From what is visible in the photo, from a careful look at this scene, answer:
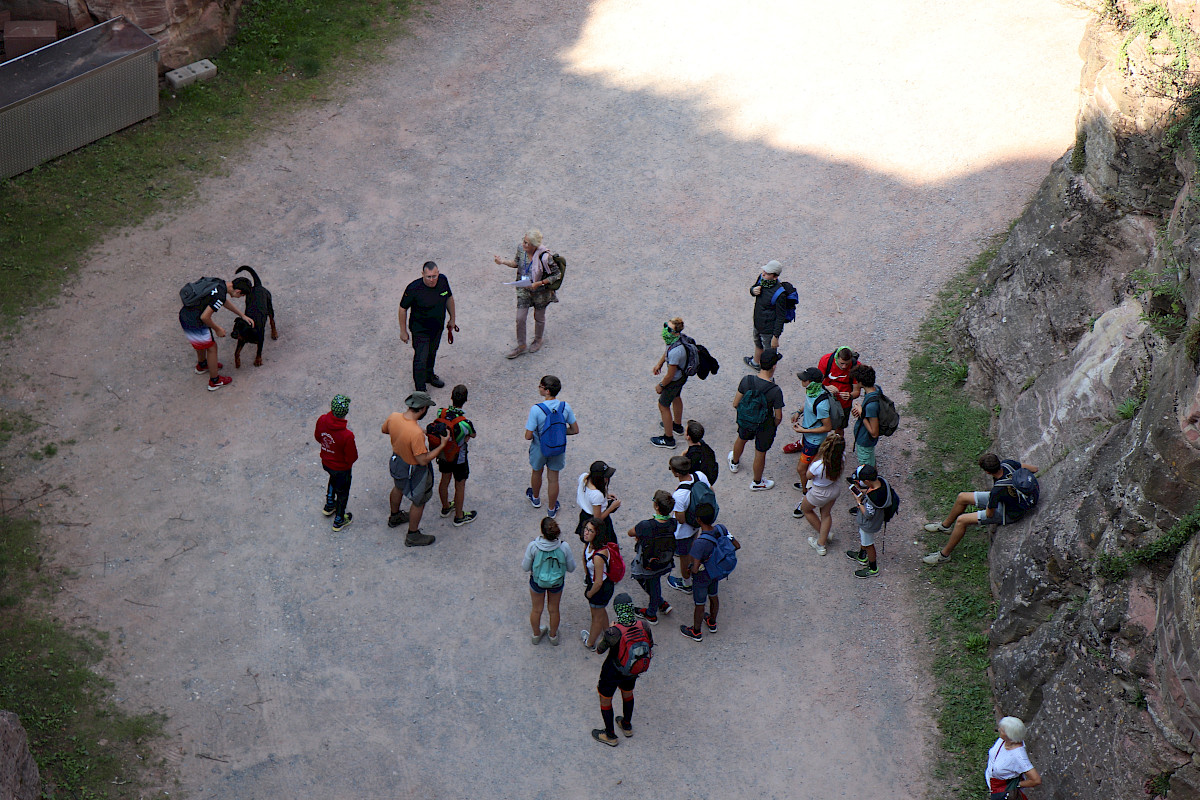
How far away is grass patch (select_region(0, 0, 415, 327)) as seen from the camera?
14.5 metres

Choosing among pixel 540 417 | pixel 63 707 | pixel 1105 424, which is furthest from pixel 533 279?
pixel 63 707

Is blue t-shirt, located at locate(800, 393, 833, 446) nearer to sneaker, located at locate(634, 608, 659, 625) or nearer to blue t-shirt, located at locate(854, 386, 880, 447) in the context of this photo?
blue t-shirt, located at locate(854, 386, 880, 447)

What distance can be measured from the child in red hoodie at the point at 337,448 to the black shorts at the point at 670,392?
371cm

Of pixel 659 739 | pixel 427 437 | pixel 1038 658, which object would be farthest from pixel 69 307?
pixel 1038 658

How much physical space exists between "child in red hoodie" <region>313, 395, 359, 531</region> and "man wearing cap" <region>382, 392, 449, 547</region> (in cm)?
42

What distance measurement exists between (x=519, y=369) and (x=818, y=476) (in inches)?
178

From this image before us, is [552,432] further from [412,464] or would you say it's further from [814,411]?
[814,411]

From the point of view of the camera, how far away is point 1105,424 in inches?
411

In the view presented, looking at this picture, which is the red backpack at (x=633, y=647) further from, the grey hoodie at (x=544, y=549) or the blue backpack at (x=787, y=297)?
the blue backpack at (x=787, y=297)

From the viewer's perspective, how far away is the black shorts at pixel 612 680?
8797 mm

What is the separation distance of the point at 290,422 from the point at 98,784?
15.7ft

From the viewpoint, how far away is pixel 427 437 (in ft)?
34.7

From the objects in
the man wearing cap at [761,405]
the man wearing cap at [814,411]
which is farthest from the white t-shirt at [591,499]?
the man wearing cap at [814,411]

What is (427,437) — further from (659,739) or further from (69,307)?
(69,307)
